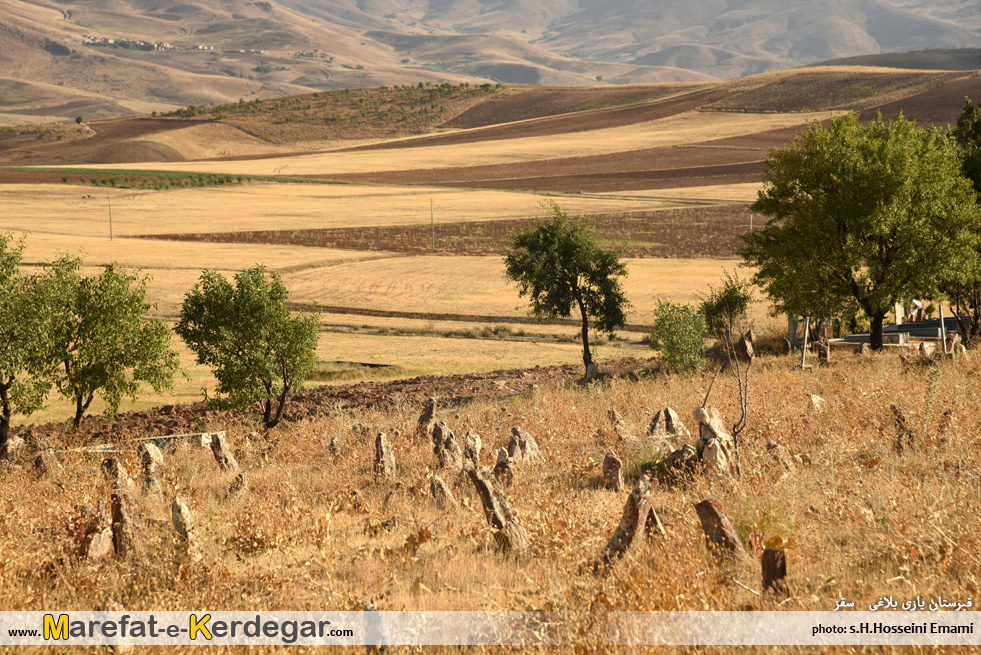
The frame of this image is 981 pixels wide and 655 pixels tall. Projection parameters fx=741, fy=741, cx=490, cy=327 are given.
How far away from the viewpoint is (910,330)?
102 feet

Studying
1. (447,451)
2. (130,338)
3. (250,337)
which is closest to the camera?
(447,451)

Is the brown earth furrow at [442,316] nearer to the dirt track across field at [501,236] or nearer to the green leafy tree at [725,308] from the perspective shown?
the green leafy tree at [725,308]

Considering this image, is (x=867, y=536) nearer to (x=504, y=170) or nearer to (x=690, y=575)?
(x=690, y=575)

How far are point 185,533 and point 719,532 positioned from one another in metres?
5.15

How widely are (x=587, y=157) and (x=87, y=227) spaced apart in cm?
9228

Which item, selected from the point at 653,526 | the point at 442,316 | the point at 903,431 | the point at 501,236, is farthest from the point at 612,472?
the point at 501,236

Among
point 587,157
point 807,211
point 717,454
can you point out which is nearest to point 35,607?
point 717,454

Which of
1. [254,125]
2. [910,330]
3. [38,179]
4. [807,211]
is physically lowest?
[910,330]

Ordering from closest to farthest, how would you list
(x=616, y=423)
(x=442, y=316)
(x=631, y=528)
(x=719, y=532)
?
(x=719, y=532) < (x=631, y=528) < (x=616, y=423) < (x=442, y=316)

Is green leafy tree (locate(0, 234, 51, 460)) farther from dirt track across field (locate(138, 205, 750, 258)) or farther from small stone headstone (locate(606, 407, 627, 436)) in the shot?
dirt track across field (locate(138, 205, 750, 258))

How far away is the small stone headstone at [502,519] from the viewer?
24.1 ft

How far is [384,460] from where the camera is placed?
11.0 m

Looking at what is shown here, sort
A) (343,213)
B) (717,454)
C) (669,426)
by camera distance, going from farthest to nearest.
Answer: (343,213), (669,426), (717,454)

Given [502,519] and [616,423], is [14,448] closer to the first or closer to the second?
[616,423]
